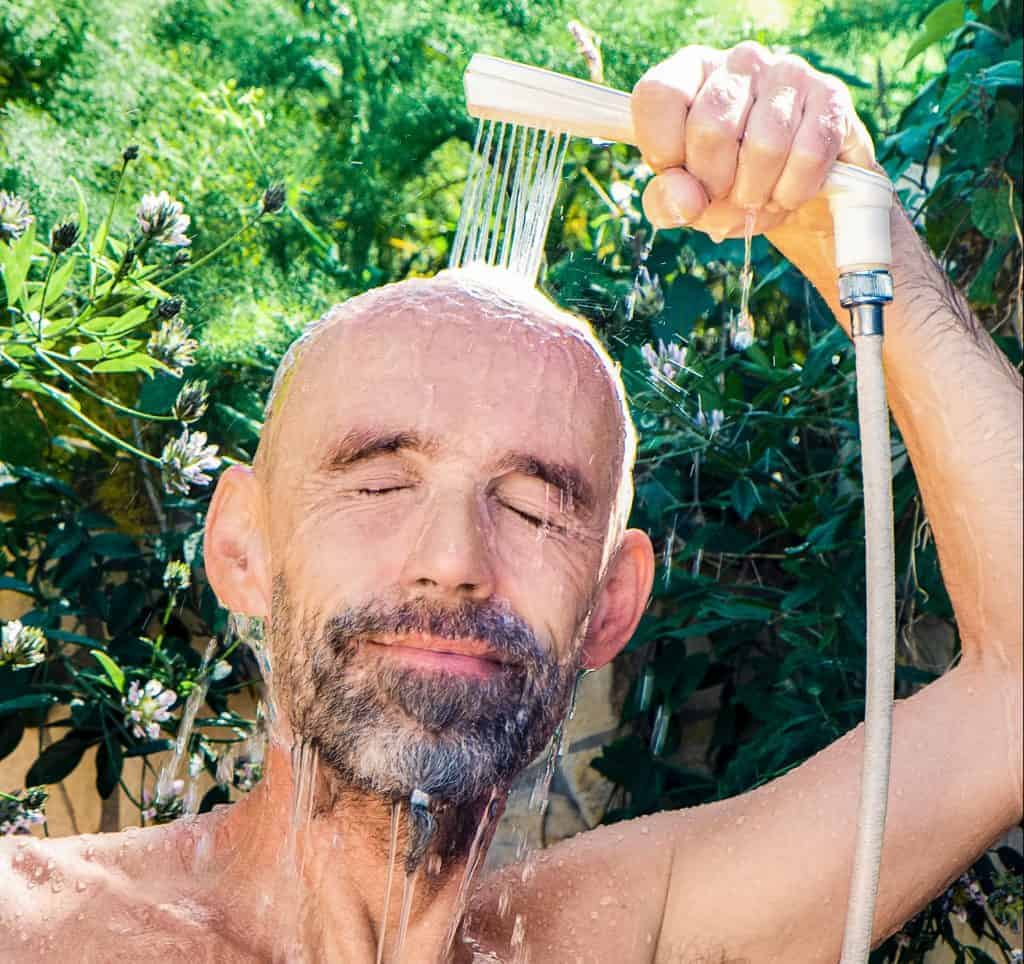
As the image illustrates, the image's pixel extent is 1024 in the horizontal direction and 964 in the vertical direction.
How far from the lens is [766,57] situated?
137 cm

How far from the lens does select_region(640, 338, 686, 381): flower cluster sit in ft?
7.12

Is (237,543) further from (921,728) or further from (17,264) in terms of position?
(921,728)

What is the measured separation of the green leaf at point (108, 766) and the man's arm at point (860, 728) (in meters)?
0.78

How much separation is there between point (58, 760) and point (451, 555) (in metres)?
1.04

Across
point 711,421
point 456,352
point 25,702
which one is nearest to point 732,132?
point 456,352

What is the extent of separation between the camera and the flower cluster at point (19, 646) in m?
1.84

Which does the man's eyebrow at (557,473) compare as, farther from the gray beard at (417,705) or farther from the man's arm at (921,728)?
the man's arm at (921,728)

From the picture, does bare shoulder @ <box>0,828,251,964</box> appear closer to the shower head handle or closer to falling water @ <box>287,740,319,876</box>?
falling water @ <box>287,740,319,876</box>

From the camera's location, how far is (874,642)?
4.33ft

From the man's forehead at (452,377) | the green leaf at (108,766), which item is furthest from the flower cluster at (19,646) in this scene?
the man's forehead at (452,377)

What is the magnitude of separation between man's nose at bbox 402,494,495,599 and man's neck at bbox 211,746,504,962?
251 mm

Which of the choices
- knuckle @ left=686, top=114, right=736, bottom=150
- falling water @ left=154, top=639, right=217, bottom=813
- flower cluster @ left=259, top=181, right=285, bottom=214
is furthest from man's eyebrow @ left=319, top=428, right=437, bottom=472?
falling water @ left=154, top=639, right=217, bottom=813

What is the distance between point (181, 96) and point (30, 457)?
0.70 metres

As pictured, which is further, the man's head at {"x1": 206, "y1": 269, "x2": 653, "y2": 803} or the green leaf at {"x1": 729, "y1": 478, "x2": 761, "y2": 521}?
the green leaf at {"x1": 729, "y1": 478, "x2": 761, "y2": 521}
